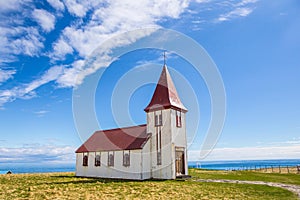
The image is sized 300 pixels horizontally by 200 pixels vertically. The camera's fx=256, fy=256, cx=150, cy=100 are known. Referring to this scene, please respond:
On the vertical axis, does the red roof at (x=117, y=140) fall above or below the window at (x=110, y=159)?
above

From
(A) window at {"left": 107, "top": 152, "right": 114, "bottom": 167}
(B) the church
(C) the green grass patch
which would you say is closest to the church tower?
(B) the church

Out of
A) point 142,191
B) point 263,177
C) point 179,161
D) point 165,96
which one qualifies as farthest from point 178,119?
point 142,191

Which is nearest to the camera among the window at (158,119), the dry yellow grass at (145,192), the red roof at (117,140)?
the dry yellow grass at (145,192)

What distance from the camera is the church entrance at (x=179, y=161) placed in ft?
77.9

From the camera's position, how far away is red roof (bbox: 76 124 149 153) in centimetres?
2466

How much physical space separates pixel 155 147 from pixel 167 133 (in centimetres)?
183

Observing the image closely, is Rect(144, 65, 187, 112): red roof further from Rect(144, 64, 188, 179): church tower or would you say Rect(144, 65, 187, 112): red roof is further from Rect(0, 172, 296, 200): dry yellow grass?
Rect(0, 172, 296, 200): dry yellow grass

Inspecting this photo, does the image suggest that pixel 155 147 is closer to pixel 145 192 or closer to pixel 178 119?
pixel 178 119

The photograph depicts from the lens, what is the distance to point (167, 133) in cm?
2339

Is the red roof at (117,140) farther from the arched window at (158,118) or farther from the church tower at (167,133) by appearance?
the arched window at (158,118)

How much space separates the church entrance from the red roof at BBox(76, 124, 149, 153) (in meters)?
3.20

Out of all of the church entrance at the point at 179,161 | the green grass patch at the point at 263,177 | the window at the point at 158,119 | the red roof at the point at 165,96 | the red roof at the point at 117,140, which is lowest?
the green grass patch at the point at 263,177

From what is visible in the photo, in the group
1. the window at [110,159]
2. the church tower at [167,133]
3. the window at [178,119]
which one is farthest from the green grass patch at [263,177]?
the window at [110,159]

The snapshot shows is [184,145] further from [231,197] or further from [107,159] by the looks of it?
[231,197]
